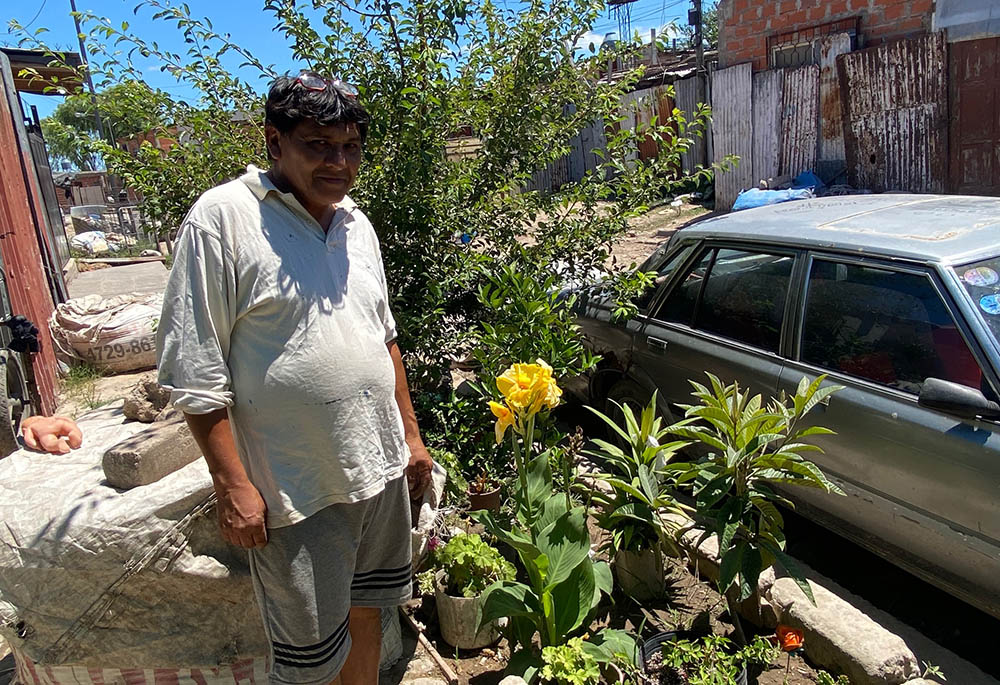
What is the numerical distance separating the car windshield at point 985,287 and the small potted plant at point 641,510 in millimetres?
1212

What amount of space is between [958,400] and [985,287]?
1.74 ft

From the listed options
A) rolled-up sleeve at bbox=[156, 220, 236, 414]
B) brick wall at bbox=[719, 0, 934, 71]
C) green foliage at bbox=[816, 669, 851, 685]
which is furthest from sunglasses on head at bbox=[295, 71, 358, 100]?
brick wall at bbox=[719, 0, 934, 71]

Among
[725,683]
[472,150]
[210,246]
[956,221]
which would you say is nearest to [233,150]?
[472,150]

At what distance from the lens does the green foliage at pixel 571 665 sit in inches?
83.8

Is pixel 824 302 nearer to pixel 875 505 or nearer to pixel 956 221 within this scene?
pixel 956 221

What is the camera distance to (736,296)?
362 centimetres

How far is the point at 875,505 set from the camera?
2844 mm

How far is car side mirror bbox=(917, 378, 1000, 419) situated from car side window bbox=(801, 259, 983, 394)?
0.41ft

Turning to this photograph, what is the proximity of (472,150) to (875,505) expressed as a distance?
108 inches

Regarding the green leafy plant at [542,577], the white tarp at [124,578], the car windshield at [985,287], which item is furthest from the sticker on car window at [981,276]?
the white tarp at [124,578]

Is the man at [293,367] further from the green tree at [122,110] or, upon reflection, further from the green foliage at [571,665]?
the green tree at [122,110]

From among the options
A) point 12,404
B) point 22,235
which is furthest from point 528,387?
point 22,235

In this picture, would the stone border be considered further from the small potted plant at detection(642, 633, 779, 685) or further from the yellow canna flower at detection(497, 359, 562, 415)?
the yellow canna flower at detection(497, 359, 562, 415)

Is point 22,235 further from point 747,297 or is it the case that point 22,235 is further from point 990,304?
point 990,304
